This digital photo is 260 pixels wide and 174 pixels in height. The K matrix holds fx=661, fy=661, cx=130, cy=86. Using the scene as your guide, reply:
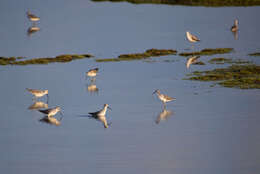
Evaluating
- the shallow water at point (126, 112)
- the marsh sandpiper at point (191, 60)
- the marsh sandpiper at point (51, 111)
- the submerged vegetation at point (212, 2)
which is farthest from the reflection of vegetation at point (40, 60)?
the submerged vegetation at point (212, 2)

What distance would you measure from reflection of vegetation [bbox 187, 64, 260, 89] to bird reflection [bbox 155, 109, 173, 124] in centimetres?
341

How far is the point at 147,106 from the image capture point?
18.7 meters

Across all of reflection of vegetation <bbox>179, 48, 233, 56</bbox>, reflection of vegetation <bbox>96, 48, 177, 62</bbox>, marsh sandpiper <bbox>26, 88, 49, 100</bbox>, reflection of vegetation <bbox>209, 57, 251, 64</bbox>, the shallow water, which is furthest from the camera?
reflection of vegetation <bbox>179, 48, 233, 56</bbox>

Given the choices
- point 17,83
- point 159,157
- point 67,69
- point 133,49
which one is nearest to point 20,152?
point 159,157

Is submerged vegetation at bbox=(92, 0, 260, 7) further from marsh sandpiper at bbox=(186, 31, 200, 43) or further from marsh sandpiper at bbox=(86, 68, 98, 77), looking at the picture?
marsh sandpiper at bbox=(86, 68, 98, 77)

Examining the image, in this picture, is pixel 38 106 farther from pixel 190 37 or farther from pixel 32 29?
pixel 32 29

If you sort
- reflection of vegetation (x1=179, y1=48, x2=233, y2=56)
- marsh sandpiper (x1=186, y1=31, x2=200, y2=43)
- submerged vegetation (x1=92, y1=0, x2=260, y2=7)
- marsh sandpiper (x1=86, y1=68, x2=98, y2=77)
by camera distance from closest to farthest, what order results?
marsh sandpiper (x1=86, y1=68, x2=98, y2=77) < reflection of vegetation (x1=179, y1=48, x2=233, y2=56) < marsh sandpiper (x1=186, y1=31, x2=200, y2=43) < submerged vegetation (x1=92, y1=0, x2=260, y2=7)

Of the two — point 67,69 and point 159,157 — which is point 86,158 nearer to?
point 159,157

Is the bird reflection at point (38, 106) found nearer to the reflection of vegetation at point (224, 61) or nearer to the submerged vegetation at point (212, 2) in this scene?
the reflection of vegetation at point (224, 61)

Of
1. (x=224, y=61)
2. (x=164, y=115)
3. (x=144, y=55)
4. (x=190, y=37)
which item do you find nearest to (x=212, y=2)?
(x=190, y=37)

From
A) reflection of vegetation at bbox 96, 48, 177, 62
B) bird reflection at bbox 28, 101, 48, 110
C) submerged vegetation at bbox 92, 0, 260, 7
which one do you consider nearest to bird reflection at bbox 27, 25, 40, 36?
reflection of vegetation at bbox 96, 48, 177, 62

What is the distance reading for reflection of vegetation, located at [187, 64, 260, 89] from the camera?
20.8m

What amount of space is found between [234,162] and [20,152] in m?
4.75

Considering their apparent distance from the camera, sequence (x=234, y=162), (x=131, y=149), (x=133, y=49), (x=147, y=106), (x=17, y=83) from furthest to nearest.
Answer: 1. (x=133, y=49)
2. (x=17, y=83)
3. (x=147, y=106)
4. (x=131, y=149)
5. (x=234, y=162)
